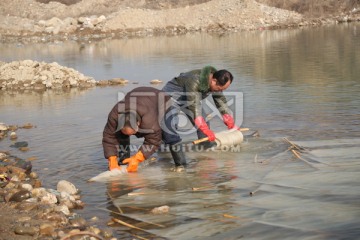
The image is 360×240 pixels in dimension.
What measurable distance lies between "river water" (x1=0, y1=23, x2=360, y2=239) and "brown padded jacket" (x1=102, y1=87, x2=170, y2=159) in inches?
18.8

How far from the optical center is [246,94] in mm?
14344

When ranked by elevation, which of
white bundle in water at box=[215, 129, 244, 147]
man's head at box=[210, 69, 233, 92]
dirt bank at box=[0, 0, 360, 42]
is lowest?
white bundle in water at box=[215, 129, 244, 147]

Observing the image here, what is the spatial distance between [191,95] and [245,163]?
1.30 meters

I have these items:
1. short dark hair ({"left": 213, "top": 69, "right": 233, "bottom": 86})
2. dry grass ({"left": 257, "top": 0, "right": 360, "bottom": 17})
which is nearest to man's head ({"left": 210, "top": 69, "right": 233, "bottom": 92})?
short dark hair ({"left": 213, "top": 69, "right": 233, "bottom": 86})

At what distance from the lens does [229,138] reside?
893cm

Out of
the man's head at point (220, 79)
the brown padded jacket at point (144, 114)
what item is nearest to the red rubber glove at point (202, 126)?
the man's head at point (220, 79)

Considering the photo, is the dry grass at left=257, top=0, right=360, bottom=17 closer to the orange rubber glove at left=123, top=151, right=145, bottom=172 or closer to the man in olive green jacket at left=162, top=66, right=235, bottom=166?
the man in olive green jacket at left=162, top=66, right=235, bottom=166

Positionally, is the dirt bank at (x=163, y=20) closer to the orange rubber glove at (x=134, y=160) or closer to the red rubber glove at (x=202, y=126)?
the red rubber glove at (x=202, y=126)

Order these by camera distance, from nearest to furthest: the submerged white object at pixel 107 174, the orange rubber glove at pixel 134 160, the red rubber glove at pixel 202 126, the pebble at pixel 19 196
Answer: the pebble at pixel 19 196
the orange rubber glove at pixel 134 160
the submerged white object at pixel 107 174
the red rubber glove at pixel 202 126

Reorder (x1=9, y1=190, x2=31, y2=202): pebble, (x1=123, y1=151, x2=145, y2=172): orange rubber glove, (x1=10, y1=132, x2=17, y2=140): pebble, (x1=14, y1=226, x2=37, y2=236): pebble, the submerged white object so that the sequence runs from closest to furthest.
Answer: (x1=14, y1=226, x2=37, y2=236): pebble, (x1=9, y1=190, x2=31, y2=202): pebble, (x1=123, y1=151, x2=145, y2=172): orange rubber glove, the submerged white object, (x1=10, y1=132, x2=17, y2=140): pebble

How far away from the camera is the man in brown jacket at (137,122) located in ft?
23.9

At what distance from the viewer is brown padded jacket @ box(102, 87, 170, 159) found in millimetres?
7352

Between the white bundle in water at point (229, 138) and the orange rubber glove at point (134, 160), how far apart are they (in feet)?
4.94

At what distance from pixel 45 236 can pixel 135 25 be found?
4026cm
